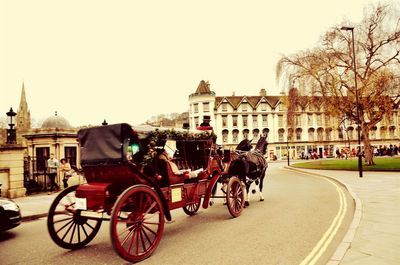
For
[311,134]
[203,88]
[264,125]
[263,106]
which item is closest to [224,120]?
[203,88]

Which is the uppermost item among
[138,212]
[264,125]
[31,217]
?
[264,125]

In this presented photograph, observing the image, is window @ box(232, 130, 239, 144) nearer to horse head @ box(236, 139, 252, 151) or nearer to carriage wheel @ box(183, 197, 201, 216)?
horse head @ box(236, 139, 252, 151)

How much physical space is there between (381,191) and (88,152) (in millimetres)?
11641

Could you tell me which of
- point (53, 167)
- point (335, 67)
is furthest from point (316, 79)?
point (53, 167)

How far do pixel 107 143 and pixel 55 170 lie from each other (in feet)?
38.8

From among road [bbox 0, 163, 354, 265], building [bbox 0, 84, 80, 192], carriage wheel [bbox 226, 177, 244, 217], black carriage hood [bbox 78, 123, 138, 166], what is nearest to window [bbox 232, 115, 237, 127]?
building [bbox 0, 84, 80, 192]

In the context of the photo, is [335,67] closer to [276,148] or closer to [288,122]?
[288,122]

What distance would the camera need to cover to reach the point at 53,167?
51.8 feet

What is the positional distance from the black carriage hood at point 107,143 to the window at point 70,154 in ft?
44.1

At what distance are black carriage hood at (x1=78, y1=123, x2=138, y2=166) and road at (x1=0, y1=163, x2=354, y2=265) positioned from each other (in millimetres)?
1706

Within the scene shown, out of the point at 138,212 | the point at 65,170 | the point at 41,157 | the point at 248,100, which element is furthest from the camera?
the point at 248,100

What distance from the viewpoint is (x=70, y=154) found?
18.8 metres

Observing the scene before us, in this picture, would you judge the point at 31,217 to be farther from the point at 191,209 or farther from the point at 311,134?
the point at 311,134

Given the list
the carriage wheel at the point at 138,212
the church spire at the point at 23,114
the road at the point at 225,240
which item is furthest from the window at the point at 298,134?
the carriage wheel at the point at 138,212
